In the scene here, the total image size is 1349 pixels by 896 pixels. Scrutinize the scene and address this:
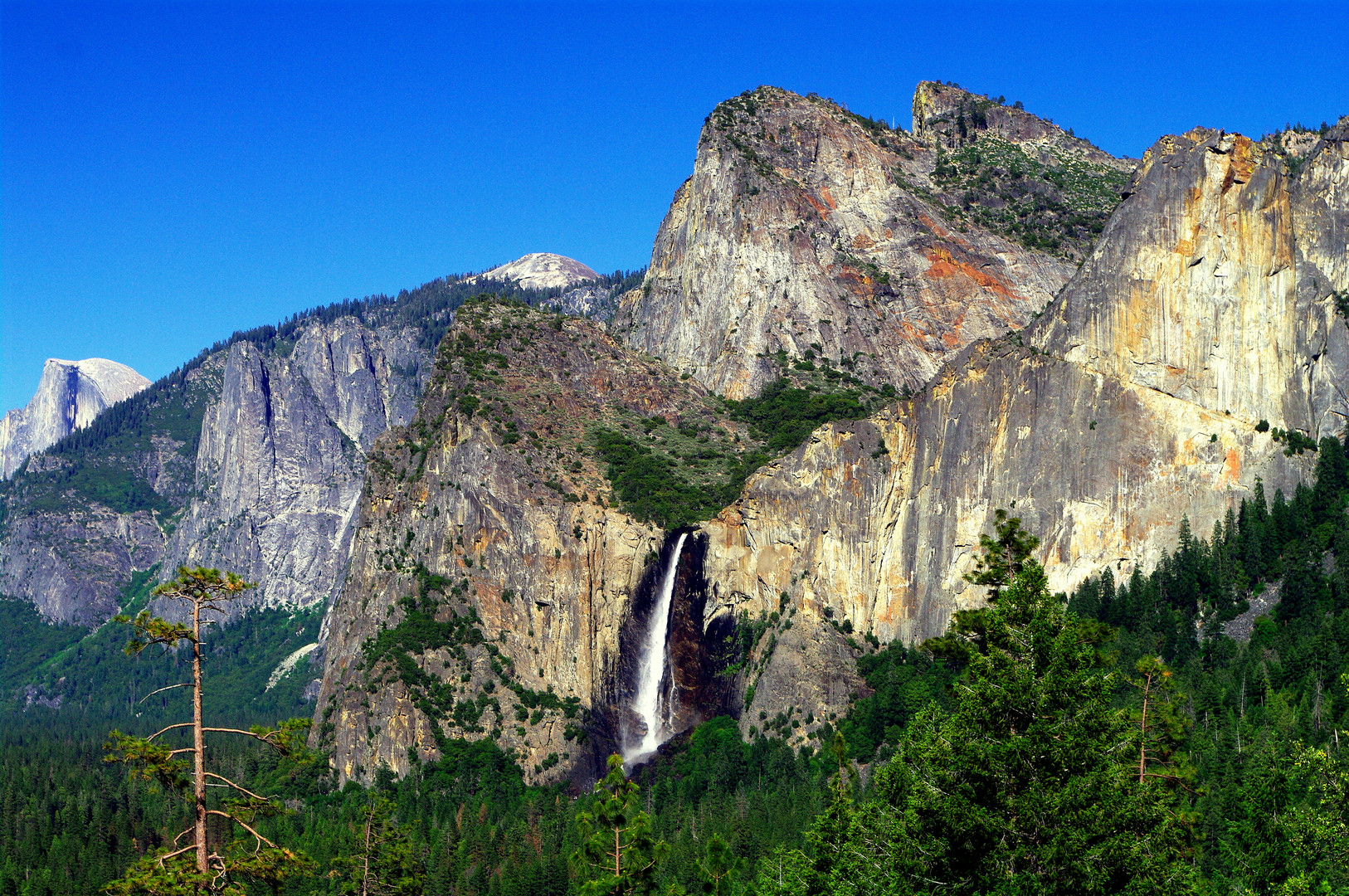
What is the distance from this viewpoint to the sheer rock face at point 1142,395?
13788cm

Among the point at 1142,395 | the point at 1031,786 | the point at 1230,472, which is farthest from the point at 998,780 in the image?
the point at 1142,395

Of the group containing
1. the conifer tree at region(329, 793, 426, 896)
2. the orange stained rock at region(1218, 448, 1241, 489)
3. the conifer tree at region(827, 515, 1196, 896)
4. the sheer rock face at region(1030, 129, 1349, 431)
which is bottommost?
the conifer tree at region(329, 793, 426, 896)

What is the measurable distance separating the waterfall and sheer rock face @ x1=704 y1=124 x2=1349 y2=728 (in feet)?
53.1

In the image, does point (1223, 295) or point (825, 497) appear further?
point (825, 497)

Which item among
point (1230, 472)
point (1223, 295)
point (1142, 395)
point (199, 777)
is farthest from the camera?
point (1223, 295)

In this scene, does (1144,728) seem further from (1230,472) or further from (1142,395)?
(1142,395)

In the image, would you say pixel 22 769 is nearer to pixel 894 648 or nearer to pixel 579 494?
pixel 579 494

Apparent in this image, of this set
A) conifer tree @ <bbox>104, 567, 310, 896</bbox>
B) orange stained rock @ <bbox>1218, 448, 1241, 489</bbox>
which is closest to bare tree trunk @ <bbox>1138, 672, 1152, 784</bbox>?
conifer tree @ <bbox>104, 567, 310, 896</bbox>

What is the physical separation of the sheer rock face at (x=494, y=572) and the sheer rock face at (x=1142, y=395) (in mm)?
21455

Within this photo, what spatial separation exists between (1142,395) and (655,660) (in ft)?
196

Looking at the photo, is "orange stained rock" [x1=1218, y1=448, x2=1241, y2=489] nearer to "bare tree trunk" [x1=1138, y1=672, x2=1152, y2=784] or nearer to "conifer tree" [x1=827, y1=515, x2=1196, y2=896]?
"bare tree trunk" [x1=1138, y1=672, x2=1152, y2=784]

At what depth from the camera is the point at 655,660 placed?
164 m

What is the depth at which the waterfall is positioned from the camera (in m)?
161

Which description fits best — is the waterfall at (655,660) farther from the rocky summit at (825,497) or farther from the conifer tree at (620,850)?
the conifer tree at (620,850)
